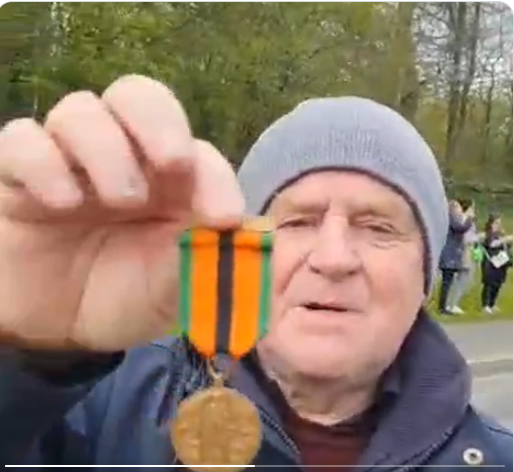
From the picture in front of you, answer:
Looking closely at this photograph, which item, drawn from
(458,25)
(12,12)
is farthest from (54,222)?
(458,25)

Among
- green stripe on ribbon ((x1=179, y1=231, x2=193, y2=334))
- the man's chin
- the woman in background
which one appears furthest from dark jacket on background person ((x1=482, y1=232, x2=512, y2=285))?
green stripe on ribbon ((x1=179, y1=231, x2=193, y2=334))

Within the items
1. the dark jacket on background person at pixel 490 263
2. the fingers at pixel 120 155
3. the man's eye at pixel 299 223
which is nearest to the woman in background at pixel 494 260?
the dark jacket on background person at pixel 490 263

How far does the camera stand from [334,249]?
0.67 m

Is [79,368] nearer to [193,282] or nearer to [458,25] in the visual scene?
[193,282]

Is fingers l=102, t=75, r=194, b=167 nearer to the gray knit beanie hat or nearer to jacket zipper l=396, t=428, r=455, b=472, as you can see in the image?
the gray knit beanie hat

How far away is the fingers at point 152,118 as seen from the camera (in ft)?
1.67

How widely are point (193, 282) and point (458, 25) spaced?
0.82 ft

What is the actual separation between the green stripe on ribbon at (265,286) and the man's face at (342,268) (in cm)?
6

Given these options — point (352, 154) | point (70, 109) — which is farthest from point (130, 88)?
point (352, 154)

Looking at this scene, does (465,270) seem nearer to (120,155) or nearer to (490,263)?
(490,263)

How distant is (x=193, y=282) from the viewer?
0.57m

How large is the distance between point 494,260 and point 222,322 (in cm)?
21

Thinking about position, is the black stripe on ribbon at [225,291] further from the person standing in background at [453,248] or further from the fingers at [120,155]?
the person standing in background at [453,248]

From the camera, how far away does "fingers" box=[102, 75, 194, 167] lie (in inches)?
20.1
